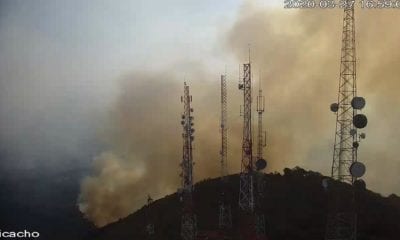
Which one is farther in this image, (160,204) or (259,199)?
(160,204)

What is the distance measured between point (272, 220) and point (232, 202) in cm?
435

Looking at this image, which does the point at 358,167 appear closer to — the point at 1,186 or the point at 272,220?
the point at 272,220

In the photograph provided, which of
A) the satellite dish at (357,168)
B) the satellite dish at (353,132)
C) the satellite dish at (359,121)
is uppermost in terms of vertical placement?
the satellite dish at (359,121)

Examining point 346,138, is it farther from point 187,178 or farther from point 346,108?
point 187,178

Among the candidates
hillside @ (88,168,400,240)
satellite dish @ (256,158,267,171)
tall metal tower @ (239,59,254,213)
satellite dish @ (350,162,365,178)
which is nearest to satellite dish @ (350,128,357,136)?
Answer: satellite dish @ (350,162,365,178)

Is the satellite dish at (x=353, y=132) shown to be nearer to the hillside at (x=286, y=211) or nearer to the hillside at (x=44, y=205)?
the hillside at (x=286, y=211)

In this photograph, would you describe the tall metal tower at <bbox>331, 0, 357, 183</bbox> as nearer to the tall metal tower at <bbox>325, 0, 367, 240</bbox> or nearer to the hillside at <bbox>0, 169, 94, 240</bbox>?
the tall metal tower at <bbox>325, 0, 367, 240</bbox>

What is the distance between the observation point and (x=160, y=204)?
46.8m

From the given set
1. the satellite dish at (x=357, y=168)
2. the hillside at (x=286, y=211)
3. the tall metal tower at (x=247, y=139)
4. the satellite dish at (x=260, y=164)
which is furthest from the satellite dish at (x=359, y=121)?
the satellite dish at (x=260, y=164)

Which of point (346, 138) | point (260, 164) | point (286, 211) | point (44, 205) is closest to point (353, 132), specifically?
point (346, 138)

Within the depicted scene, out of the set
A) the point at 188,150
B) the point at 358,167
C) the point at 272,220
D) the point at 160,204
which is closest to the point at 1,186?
the point at 160,204

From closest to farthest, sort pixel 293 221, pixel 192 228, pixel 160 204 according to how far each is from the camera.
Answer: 1. pixel 192 228
2. pixel 293 221
3. pixel 160 204

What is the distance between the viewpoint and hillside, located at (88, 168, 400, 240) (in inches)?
1475

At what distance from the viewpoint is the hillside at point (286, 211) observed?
37469mm
